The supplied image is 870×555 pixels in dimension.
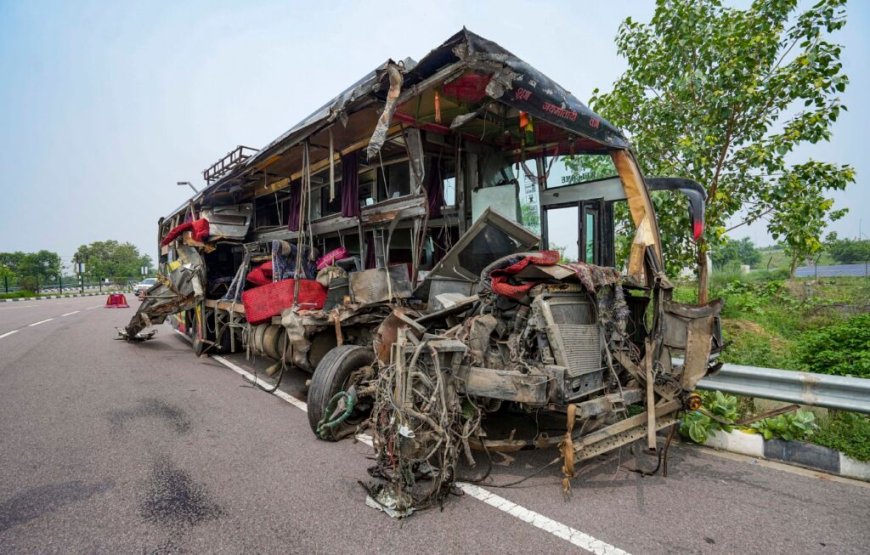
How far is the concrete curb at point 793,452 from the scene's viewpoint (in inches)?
132

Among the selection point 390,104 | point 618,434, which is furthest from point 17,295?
point 618,434

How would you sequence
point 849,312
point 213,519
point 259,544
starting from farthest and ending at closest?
1. point 849,312
2. point 213,519
3. point 259,544

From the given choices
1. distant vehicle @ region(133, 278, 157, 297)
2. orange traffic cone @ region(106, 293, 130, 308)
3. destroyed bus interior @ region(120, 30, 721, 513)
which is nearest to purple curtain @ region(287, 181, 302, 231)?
destroyed bus interior @ region(120, 30, 721, 513)

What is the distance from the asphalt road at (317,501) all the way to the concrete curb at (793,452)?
17 cm

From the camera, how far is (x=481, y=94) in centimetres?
480

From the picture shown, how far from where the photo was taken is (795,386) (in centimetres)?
367

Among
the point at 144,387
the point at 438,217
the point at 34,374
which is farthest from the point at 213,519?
the point at 34,374

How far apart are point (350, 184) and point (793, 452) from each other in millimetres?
6495

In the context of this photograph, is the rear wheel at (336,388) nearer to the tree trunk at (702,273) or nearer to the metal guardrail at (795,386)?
the metal guardrail at (795,386)

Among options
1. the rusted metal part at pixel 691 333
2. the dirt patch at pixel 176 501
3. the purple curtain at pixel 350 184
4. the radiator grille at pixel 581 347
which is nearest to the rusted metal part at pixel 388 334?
the radiator grille at pixel 581 347

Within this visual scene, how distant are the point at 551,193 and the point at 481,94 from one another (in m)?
1.84

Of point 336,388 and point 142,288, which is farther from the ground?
point 142,288

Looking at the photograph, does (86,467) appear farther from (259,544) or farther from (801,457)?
(801,457)

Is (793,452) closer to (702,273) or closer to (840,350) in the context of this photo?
(840,350)
